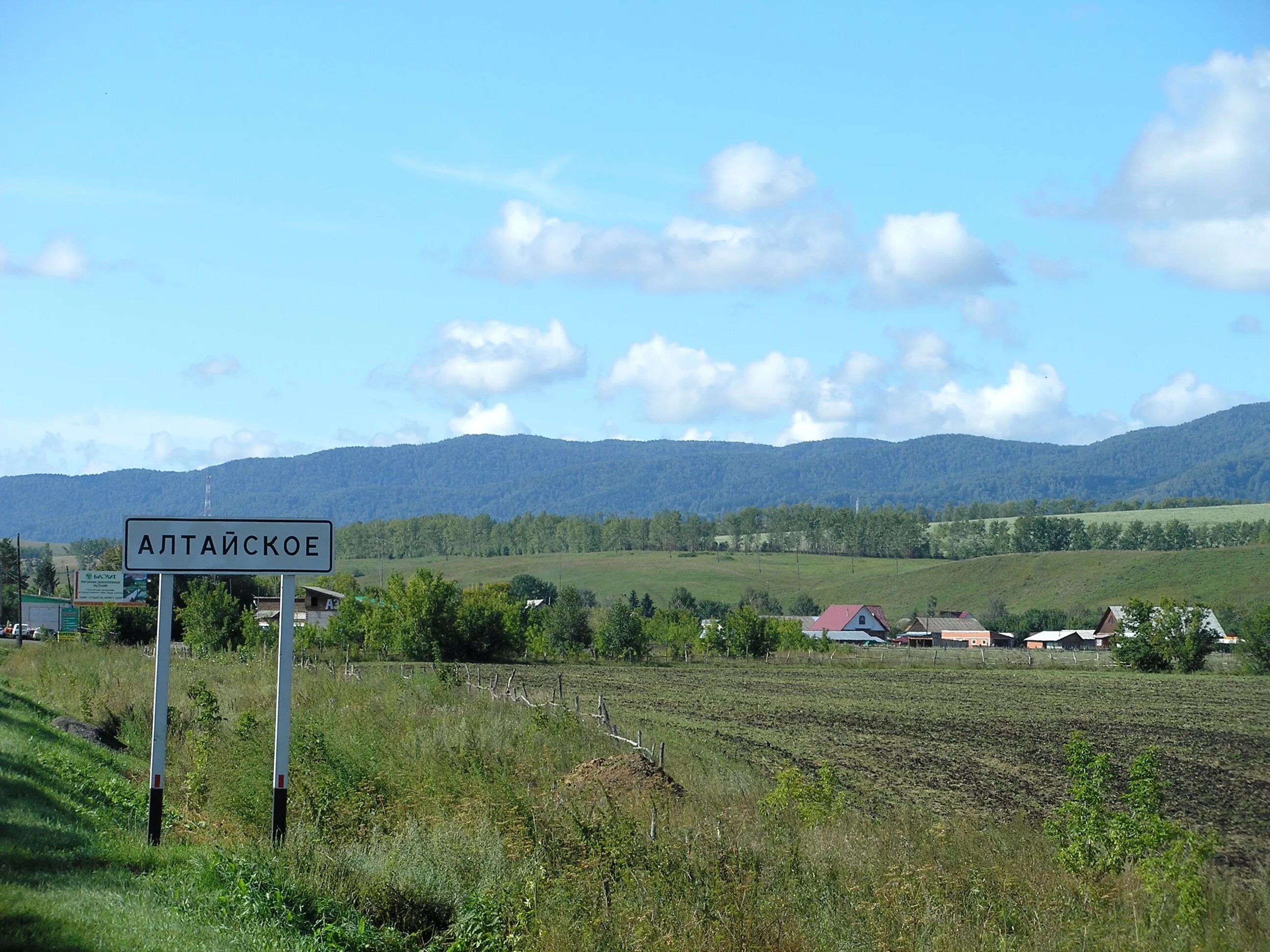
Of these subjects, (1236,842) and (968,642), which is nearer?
(1236,842)

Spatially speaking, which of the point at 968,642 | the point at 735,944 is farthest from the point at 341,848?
the point at 968,642

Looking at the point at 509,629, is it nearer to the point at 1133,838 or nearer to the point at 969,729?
the point at 969,729

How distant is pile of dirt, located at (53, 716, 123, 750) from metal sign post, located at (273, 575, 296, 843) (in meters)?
9.13

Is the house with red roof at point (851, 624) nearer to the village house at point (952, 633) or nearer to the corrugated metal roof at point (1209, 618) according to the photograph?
the village house at point (952, 633)

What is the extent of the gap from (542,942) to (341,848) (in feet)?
8.53

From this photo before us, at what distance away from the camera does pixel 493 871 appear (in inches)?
341

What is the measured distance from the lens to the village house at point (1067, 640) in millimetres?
129500

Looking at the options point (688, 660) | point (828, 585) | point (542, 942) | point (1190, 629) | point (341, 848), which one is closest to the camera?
point (542, 942)

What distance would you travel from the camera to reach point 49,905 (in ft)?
21.9

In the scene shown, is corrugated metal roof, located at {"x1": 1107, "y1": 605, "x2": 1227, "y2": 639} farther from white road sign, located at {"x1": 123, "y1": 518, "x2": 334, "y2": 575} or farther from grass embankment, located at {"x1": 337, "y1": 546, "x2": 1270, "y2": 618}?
white road sign, located at {"x1": 123, "y1": 518, "x2": 334, "y2": 575}

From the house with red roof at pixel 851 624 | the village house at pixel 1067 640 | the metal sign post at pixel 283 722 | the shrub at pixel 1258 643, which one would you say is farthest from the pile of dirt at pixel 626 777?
the house with red roof at pixel 851 624

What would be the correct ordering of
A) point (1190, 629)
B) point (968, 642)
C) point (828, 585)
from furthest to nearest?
point (828, 585) → point (968, 642) → point (1190, 629)

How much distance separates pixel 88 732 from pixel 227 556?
10426 millimetres

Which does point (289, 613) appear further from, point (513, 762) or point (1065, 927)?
point (1065, 927)
